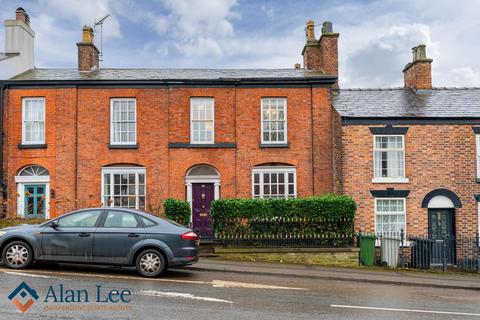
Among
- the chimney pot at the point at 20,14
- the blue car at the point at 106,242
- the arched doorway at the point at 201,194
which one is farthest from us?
the chimney pot at the point at 20,14

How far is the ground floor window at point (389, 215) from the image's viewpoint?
1930 cm

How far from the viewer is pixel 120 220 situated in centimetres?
1128

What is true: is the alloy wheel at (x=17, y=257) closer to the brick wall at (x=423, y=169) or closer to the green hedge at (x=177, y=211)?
the green hedge at (x=177, y=211)

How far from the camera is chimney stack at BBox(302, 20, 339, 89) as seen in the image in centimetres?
2225

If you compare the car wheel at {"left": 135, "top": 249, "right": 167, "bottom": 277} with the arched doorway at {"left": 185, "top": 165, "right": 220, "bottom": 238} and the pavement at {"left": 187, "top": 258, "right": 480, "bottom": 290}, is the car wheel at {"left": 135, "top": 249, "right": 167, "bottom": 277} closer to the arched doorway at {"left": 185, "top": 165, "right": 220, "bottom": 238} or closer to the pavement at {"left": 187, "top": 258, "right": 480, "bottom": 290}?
the pavement at {"left": 187, "top": 258, "right": 480, "bottom": 290}

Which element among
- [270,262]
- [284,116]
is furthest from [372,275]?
[284,116]

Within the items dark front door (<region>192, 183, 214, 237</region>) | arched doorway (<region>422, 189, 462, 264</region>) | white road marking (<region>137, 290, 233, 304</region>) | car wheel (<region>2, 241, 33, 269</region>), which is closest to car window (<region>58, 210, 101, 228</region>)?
car wheel (<region>2, 241, 33, 269</region>)

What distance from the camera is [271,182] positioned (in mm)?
20703

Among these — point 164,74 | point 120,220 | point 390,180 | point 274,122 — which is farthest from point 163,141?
point 120,220

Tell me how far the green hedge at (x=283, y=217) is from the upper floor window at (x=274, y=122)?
16.5 ft

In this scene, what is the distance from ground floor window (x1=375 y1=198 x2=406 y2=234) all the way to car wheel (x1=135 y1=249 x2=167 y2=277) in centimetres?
1079

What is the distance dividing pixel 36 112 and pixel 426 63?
17.3 metres

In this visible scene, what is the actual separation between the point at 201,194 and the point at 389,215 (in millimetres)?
7484

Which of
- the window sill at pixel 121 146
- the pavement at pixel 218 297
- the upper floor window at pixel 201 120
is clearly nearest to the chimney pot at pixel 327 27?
the upper floor window at pixel 201 120
